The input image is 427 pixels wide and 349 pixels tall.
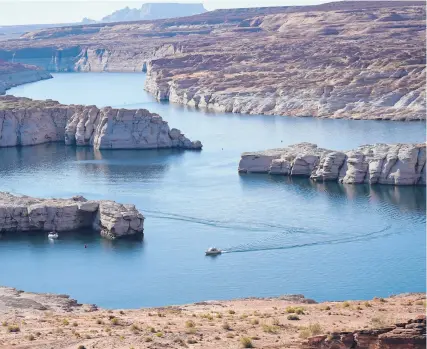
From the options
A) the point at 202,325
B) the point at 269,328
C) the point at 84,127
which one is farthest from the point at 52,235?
the point at 84,127

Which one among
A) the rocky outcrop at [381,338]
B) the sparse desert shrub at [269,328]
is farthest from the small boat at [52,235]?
the rocky outcrop at [381,338]

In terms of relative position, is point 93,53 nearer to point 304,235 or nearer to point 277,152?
point 277,152

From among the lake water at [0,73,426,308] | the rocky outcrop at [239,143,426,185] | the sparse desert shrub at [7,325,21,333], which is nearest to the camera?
the sparse desert shrub at [7,325,21,333]

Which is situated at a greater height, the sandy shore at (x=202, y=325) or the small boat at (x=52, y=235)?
the sandy shore at (x=202, y=325)

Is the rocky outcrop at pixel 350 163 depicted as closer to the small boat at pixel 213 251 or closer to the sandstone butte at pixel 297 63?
the small boat at pixel 213 251

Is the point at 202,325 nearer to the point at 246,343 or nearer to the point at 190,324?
the point at 190,324

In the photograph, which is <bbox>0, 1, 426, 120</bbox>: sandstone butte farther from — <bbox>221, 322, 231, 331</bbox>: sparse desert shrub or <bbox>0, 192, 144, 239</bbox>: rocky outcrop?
<bbox>221, 322, 231, 331</bbox>: sparse desert shrub

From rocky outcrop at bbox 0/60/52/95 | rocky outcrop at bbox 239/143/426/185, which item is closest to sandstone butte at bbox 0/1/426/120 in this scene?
rocky outcrop at bbox 0/60/52/95
